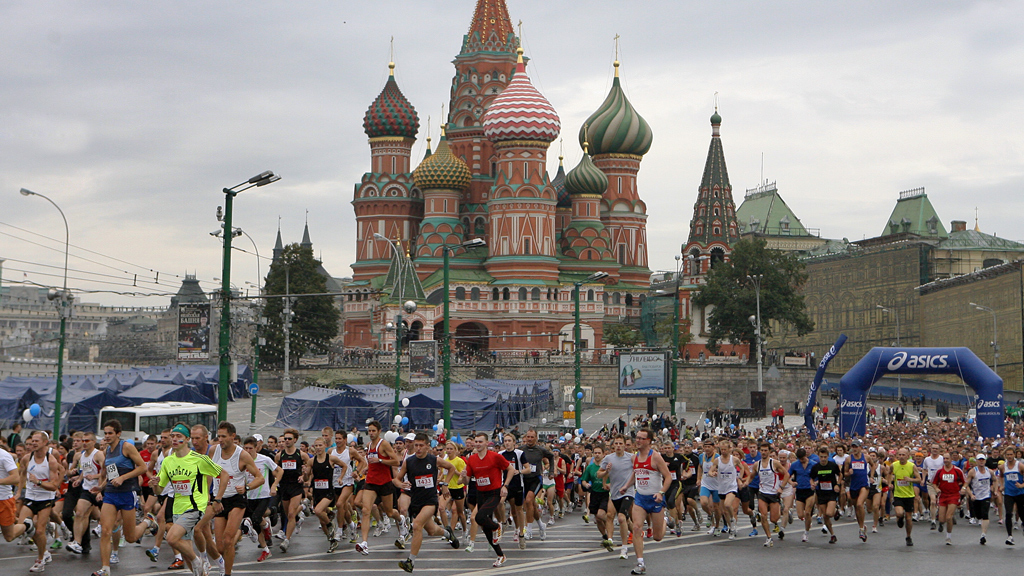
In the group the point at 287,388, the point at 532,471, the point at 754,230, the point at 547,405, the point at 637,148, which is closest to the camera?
the point at 532,471

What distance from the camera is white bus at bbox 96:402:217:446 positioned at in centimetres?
3250

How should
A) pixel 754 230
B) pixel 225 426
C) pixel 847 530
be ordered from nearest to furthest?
pixel 225 426 < pixel 847 530 < pixel 754 230

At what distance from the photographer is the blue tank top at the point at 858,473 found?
17.6 metres

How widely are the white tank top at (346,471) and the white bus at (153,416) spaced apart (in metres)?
16.4

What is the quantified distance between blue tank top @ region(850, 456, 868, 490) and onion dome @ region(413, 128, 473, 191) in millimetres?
64660

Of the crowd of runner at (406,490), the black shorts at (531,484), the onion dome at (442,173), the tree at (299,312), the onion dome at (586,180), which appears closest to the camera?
the crowd of runner at (406,490)

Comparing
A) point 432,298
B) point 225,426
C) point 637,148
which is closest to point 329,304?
point 432,298

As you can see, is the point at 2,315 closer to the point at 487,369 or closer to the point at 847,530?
the point at 487,369

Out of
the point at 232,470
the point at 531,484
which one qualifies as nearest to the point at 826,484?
the point at 531,484

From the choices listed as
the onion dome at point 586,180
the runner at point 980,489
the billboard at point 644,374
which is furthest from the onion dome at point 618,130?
the runner at point 980,489

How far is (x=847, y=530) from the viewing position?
18312 millimetres

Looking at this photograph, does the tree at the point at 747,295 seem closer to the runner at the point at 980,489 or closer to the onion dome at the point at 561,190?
the onion dome at the point at 561,190

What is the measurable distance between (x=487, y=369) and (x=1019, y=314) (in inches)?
1178

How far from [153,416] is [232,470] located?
21.9 m
